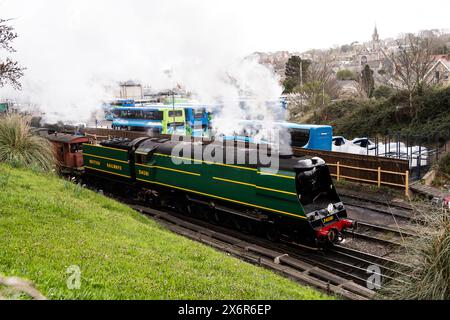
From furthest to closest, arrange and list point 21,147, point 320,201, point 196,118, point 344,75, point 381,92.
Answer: point 344,75, point 381,92, point 196,118, point 21,147, point 320,201

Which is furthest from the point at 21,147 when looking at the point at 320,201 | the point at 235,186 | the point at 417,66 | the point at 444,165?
the point at 417,66

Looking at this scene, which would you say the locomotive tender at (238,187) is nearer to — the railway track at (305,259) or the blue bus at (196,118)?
the railway track at (305,259)

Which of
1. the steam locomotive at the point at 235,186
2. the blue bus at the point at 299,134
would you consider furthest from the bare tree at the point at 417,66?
the steam locomotive at the point at 235,186

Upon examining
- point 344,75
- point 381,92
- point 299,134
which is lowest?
point 299,134

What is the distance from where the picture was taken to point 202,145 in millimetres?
12672

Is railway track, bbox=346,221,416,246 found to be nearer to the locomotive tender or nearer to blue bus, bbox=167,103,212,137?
the locomotive tender

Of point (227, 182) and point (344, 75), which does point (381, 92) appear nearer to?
point (344, 75)

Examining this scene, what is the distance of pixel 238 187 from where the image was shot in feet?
36.6

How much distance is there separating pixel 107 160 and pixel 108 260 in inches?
405

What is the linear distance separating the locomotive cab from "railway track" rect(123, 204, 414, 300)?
20.8 inches

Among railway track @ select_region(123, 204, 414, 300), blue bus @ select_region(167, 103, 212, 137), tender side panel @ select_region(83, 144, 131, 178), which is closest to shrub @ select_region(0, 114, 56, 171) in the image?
tender side panel @ select_region(83, 144, 131, 178)

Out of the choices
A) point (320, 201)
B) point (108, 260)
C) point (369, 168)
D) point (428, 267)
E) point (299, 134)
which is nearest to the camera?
point (428, 267)

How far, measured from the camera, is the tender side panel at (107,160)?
15078mm
